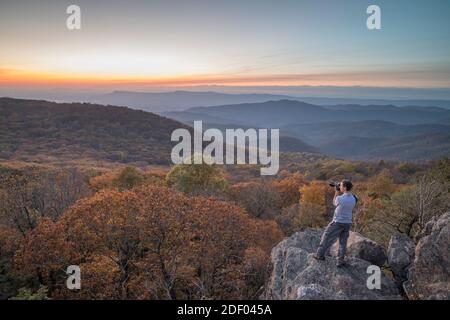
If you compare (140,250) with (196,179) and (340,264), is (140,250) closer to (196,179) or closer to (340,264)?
(340,264)

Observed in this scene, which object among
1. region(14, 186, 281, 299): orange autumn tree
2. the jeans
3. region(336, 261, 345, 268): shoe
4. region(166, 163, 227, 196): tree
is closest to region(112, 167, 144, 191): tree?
region(166, 163, 227, 196): tree

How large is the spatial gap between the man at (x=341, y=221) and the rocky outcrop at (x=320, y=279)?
551mm

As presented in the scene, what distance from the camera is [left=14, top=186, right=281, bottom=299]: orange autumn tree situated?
2342 centimetres

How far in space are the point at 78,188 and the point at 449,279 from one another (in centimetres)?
3835

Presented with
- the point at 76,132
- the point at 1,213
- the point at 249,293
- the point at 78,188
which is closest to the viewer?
the point at 249,293

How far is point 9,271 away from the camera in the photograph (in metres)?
24.3

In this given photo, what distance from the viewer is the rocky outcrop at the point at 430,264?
15.3 m

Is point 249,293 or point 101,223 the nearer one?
point 249,293

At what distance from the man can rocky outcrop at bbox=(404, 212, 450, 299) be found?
10.8ft

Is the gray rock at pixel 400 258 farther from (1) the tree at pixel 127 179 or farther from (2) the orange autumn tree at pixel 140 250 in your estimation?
(1) the tree at pixel 127 179

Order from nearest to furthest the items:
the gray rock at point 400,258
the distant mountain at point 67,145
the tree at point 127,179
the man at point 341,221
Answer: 1. the man at point 341,221
2. the gray rock at point 400,258
3. the tree at point 127,179
4. the distant mountain at point 67,145

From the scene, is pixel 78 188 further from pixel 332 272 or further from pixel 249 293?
pixel 332 272

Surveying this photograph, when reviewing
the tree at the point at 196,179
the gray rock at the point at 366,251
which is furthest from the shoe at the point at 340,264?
the tree at the point at 196,179

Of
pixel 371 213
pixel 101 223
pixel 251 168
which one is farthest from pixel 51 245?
pixel 251 168
